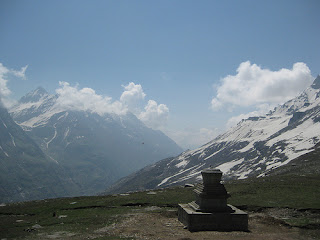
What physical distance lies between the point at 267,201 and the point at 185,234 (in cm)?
1575

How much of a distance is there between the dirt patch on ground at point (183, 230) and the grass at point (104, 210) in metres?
1.37

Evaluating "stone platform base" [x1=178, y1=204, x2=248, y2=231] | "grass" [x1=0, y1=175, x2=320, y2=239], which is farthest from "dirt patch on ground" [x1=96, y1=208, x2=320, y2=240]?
"grass" [x1=0, y1=175, x2=320, y2=239]

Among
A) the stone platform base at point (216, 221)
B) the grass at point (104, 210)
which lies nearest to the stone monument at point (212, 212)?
the stone platform base at point (216, 221)

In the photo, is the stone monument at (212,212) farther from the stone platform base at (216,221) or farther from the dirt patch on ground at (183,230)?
the dirt patch on ground at (183,230)

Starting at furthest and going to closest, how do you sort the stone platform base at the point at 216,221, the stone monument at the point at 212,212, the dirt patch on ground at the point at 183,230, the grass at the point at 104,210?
the grass at the point at 104,210 < the stone monument at the point at 212,212 < the stone platform base at the point at 216,221 < the dirt patch on ground at the point at 183,230

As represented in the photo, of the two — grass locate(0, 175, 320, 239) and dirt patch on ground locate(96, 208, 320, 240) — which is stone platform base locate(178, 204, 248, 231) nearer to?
dirt patch on ground locate(96, 208, 320, 240)

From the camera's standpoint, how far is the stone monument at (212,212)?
25.0m

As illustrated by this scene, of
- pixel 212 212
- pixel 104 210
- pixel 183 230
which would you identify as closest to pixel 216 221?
pixel 212 212

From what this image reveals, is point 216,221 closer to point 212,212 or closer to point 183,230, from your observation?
point 212,212

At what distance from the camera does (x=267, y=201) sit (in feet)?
113

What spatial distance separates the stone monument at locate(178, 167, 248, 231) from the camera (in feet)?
82.1

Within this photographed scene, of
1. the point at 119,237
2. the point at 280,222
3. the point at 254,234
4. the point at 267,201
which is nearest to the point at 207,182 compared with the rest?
the point at 254,234

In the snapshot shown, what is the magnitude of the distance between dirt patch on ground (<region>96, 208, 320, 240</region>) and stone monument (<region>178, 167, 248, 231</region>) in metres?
0.87

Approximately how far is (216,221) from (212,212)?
92cm
